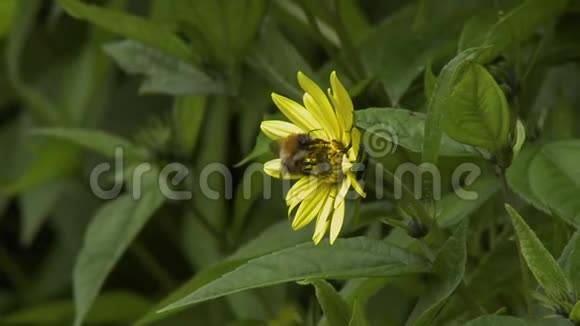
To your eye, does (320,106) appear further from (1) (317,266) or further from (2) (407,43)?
(2) (407,43)

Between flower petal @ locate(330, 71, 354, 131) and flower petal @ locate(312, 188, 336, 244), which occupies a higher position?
flower petal @ locate(330, 71, 354, 131)

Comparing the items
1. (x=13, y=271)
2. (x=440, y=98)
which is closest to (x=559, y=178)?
(x=440, y=98)

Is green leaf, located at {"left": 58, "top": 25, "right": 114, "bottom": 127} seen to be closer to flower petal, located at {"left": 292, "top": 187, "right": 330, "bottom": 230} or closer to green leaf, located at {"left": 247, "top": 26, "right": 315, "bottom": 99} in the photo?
green leaf, located at {"left": 247, "top": 26, "right": 315, "bottom": 99}

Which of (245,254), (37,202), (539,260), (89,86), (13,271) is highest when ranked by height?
(539,260)

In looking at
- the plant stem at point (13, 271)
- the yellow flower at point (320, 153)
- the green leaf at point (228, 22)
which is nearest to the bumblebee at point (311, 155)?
the yellow flower at point (320, 153)

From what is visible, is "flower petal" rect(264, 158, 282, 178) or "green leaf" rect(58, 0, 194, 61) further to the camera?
"green leaf" rect(58, 0, 194, 61)

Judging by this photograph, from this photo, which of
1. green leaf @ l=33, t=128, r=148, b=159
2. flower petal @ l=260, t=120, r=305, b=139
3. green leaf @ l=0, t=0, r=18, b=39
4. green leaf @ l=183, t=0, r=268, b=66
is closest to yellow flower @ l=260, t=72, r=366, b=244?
flower petal @ l=260, t=120, r=305, b=139

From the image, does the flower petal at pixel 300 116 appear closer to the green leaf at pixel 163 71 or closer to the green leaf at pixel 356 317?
the green leaf at pixel 356 317
